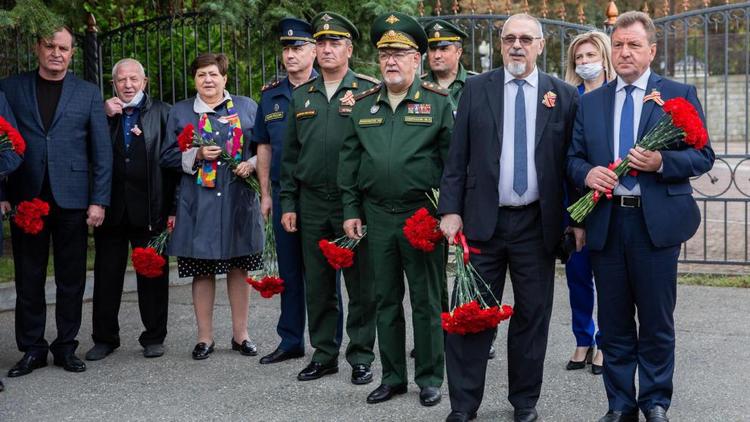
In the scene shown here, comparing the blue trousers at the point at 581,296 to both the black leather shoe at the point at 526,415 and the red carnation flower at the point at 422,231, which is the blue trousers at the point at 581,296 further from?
the red carnation flower at the point at 422,231

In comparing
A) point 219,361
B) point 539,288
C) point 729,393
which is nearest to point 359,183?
point 539,288

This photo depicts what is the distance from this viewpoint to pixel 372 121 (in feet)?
17.5

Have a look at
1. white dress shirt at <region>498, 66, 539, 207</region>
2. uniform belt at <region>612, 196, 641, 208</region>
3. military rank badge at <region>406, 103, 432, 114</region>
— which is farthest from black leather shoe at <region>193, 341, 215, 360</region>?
uniform belt at <region>612, 196, 641, 208</region>

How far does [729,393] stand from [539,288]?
1384 millimetres

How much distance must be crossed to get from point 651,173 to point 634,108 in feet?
1.09

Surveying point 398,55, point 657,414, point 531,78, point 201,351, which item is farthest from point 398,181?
point 201,351

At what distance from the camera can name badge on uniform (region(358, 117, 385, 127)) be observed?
5.32m

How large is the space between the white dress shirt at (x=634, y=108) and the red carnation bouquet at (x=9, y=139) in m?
3.19

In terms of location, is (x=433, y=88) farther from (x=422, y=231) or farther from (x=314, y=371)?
(x=314, y=371)

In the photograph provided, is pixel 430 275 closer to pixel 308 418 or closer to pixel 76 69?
pixel 308 418

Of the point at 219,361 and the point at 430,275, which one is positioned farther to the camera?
the point at 219,361

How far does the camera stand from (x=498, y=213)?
15.8ft

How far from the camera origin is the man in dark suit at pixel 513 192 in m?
4.79

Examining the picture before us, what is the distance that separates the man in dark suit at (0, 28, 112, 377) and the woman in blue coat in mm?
477
